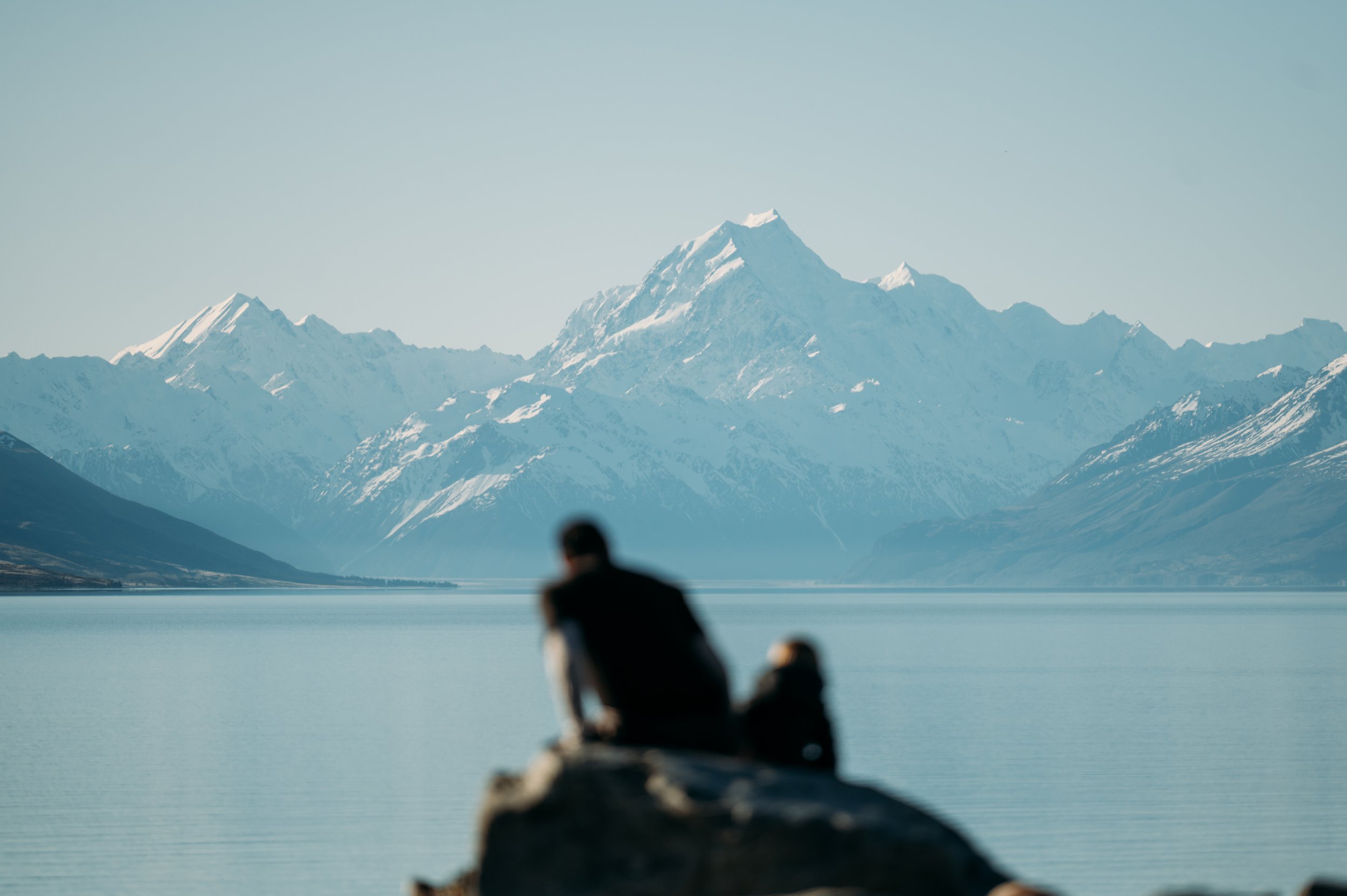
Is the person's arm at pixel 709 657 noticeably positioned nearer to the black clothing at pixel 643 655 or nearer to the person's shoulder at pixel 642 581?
the black clothing at pixel 643 655

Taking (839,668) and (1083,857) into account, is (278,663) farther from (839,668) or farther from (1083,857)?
(1083,857)

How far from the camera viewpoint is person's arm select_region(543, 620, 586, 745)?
14.3m

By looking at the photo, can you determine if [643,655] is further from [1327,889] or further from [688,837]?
[1327,889]

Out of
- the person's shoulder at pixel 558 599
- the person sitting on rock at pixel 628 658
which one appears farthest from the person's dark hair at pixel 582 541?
the person's shoulder at pixel 558 599

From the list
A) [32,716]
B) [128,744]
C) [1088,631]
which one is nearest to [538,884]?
[128,744]

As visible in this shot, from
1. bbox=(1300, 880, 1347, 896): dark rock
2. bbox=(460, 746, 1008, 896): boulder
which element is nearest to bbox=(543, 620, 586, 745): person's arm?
bbox=(460, 746, 1008, 896): boulder

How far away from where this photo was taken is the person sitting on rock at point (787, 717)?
16.4 meters

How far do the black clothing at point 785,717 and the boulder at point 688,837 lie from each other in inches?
72.1

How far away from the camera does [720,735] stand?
15109 mm

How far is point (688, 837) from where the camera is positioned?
1396 cm

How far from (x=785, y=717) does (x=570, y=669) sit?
3034mm

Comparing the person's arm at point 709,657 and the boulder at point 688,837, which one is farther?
the person's arm at point 709,657

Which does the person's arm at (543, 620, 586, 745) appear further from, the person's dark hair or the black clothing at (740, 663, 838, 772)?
the black clothing at (740, 663, 838, 772)

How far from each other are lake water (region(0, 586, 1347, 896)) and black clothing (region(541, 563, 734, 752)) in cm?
2025
